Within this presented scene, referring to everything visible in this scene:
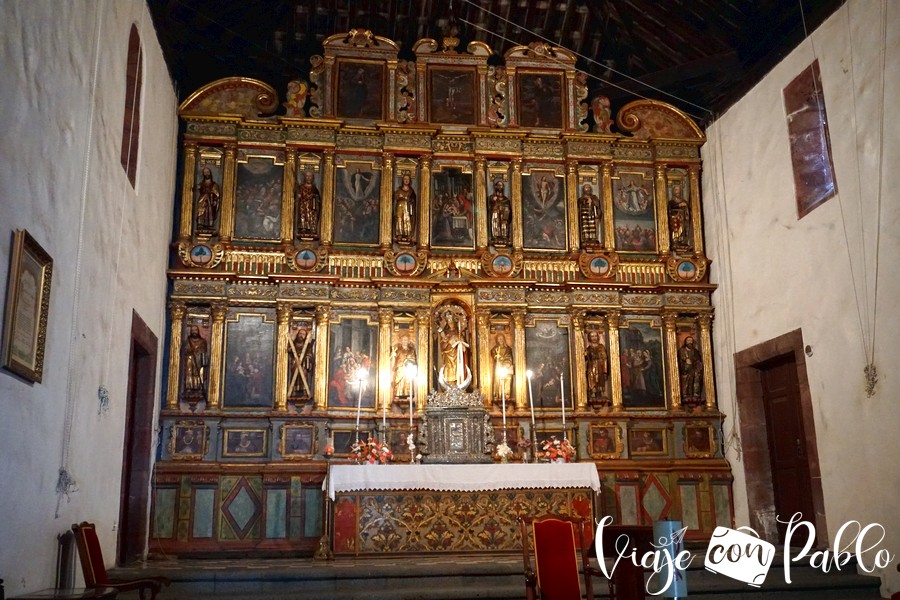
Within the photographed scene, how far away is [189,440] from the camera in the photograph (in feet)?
39.2

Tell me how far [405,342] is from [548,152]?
3675 millimetres

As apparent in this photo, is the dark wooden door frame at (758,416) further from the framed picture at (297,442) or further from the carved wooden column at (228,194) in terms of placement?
the carved wooden column at (228,194)

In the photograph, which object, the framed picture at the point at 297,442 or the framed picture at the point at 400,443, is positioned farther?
the framed picture at the point at 400,443

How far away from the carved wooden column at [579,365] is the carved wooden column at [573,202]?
3.51 ft

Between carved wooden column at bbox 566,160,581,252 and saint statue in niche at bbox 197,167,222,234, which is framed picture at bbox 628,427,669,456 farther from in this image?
saint statue in niche at bbox 197,167,222,234

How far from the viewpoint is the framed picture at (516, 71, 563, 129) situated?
13.7 meters

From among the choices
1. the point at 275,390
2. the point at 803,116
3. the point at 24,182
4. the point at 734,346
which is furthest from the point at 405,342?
the point at 24,182

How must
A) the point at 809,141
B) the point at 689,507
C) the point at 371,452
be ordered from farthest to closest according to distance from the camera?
1. the point at 689,507
2. the point at 371,452
3. the point at 809,141

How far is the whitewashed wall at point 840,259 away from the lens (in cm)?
927

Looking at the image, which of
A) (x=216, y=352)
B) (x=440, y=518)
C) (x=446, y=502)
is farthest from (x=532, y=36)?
(x=440, y=518)

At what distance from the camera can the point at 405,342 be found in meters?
12.7

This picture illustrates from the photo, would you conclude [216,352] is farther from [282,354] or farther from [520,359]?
[520,359]

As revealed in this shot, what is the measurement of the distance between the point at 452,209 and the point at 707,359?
4359mm

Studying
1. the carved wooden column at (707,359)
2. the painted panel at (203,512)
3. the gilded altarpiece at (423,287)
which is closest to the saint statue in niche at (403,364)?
the gilded altarpiece at (423,287)
